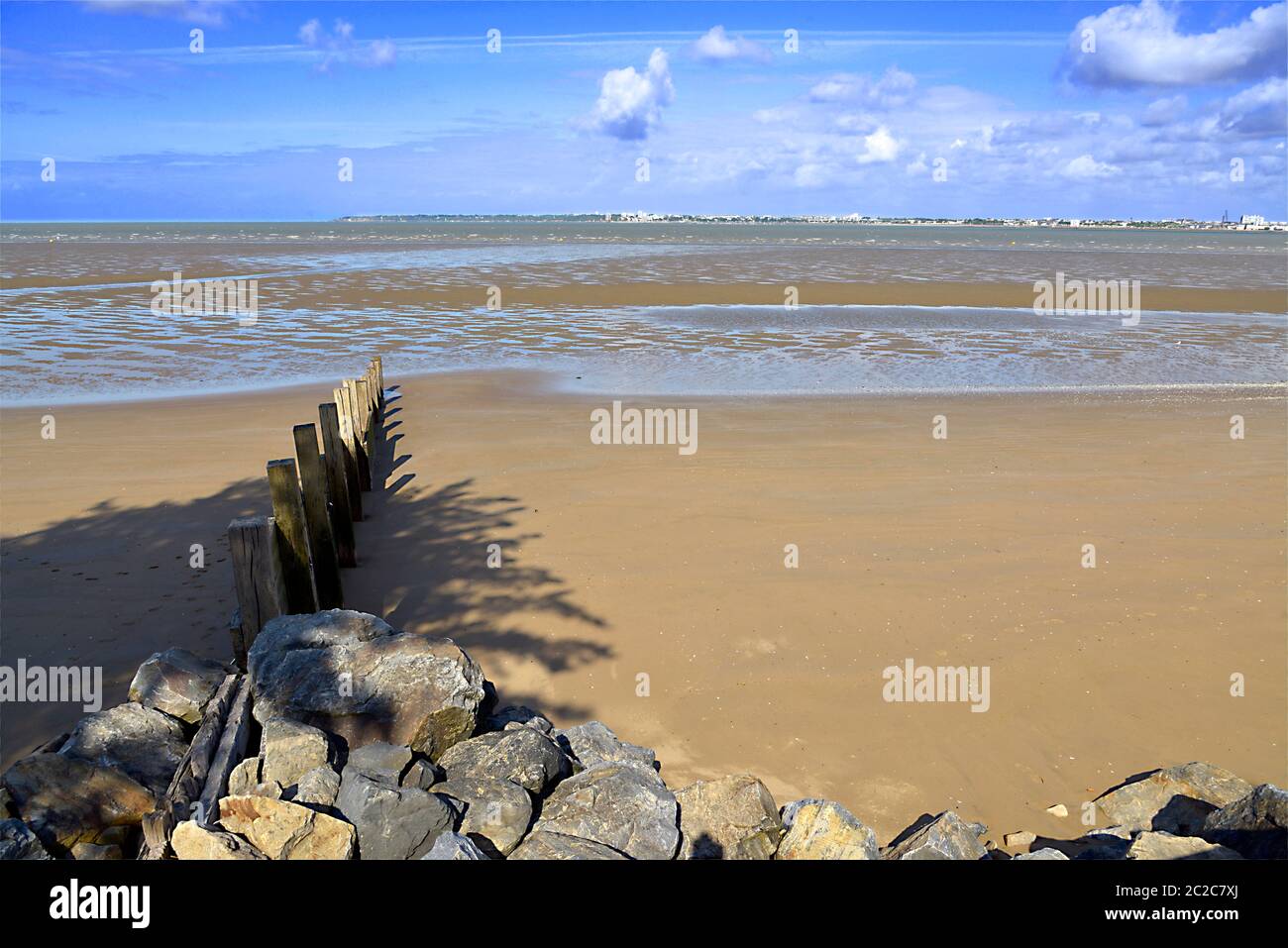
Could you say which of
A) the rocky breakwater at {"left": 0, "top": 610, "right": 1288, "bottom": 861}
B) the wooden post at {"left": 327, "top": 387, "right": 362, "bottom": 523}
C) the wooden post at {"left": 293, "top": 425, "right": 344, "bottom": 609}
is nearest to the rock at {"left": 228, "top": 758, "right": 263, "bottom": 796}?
the rocky breakwater at {"left": 0, "top": 610, "right": 1288, "bottom": 861}

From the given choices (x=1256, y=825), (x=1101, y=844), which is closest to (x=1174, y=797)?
(x=1101, y=844)

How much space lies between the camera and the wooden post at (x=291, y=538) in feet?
21.8

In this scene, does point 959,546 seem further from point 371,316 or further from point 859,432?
point 371,316

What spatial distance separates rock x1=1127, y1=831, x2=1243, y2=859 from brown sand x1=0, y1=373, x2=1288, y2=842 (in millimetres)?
1002

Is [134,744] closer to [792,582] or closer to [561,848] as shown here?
[561,848]

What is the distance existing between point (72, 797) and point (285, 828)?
1.12 m

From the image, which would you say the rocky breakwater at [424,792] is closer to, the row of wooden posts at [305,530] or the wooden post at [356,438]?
the row of wooden posts at [305,530]

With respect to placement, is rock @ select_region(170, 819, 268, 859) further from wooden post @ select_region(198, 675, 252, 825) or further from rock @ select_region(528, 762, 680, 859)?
rock @ select_region(528, 762, 680, 859)

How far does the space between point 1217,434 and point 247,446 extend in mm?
13848

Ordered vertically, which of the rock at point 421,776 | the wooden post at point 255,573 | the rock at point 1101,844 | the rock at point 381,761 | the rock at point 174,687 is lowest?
the rock at point 1101,844

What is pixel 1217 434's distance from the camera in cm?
1357

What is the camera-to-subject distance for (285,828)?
13.5ft

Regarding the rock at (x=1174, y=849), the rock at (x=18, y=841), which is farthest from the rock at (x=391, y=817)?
the rock at (x=1174, y=849)

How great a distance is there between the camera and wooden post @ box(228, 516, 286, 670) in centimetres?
601
